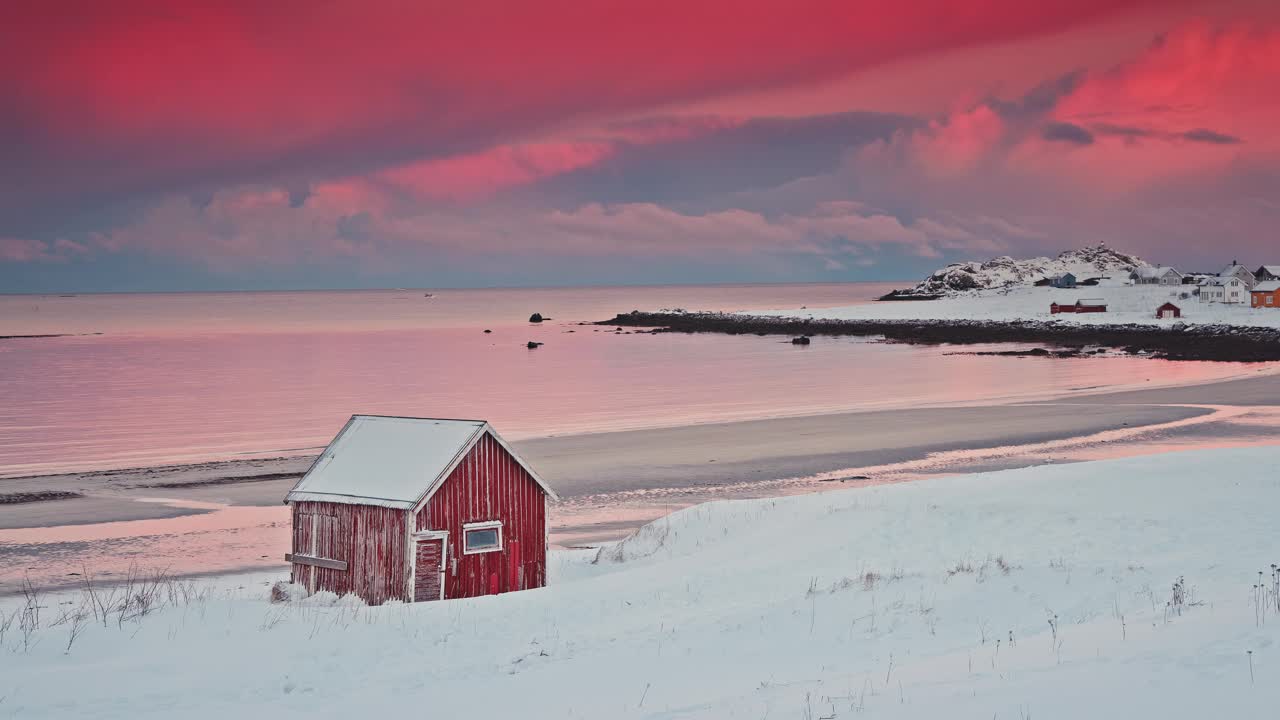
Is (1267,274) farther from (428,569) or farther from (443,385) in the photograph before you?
(428,569)

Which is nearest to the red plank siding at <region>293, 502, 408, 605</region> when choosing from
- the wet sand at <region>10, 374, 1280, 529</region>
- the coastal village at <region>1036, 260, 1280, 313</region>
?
the wet sand at <region>10, 374, 1280, 529</region>

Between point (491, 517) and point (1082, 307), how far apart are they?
134 meters

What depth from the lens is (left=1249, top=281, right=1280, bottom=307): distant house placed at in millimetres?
127000

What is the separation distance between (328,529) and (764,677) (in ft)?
41.1

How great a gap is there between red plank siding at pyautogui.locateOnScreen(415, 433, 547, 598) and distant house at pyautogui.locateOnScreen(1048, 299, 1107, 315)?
132 m

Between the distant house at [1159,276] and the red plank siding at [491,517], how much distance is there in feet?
558

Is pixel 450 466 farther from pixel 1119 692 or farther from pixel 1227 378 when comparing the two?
pixel 1227 378

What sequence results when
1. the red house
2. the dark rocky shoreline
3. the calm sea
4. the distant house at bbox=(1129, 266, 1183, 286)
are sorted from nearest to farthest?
the red house → the calm sea → the dark rocky shoreline → the distant house at bbox=(1129, 266, 1183, 286)

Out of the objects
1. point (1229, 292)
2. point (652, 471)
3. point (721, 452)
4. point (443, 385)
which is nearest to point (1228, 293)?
point (1229, 292)

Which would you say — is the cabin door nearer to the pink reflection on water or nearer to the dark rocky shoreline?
the pink reflection on water

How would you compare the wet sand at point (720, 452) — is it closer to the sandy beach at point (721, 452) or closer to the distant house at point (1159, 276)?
the sandy beach at point (721, 452)

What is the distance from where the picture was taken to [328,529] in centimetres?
2255

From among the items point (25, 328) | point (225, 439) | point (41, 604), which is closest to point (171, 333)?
point (25, 328)

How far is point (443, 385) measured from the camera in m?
79.9
